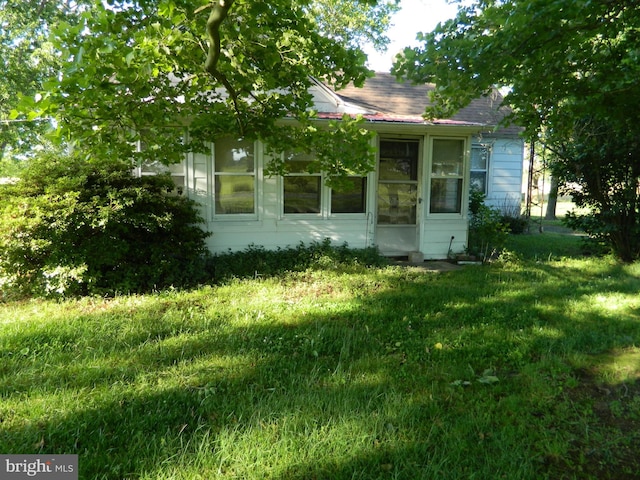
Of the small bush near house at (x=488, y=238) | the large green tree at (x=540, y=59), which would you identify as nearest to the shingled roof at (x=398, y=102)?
the small bush near house at (x=488, y=238)

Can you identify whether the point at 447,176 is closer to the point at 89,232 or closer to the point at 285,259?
the point at 285,259

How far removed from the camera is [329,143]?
5.42 m

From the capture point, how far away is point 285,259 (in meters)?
7.34

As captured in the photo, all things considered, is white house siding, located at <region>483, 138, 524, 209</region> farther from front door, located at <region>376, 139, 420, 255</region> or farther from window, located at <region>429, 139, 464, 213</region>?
front door, located at <region>376, 139, 420, 255</region>

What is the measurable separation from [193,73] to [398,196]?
4969 mm

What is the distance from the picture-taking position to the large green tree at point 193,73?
3252 millimetres

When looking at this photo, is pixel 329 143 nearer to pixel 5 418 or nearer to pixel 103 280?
pixel 103 280

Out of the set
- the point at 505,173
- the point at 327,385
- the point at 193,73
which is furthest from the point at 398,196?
the point at 505,173

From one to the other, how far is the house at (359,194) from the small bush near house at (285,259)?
8.3 inches

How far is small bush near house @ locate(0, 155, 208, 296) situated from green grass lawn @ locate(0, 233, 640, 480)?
16.5 inches

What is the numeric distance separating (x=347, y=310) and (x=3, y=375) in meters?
3.25

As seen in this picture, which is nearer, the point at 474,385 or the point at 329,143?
the point at 474,385

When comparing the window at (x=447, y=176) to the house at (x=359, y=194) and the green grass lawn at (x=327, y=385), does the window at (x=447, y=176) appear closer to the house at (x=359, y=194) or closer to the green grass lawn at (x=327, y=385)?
the house at (x=359, y=194)

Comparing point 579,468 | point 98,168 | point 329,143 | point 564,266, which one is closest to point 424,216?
point 564,266
